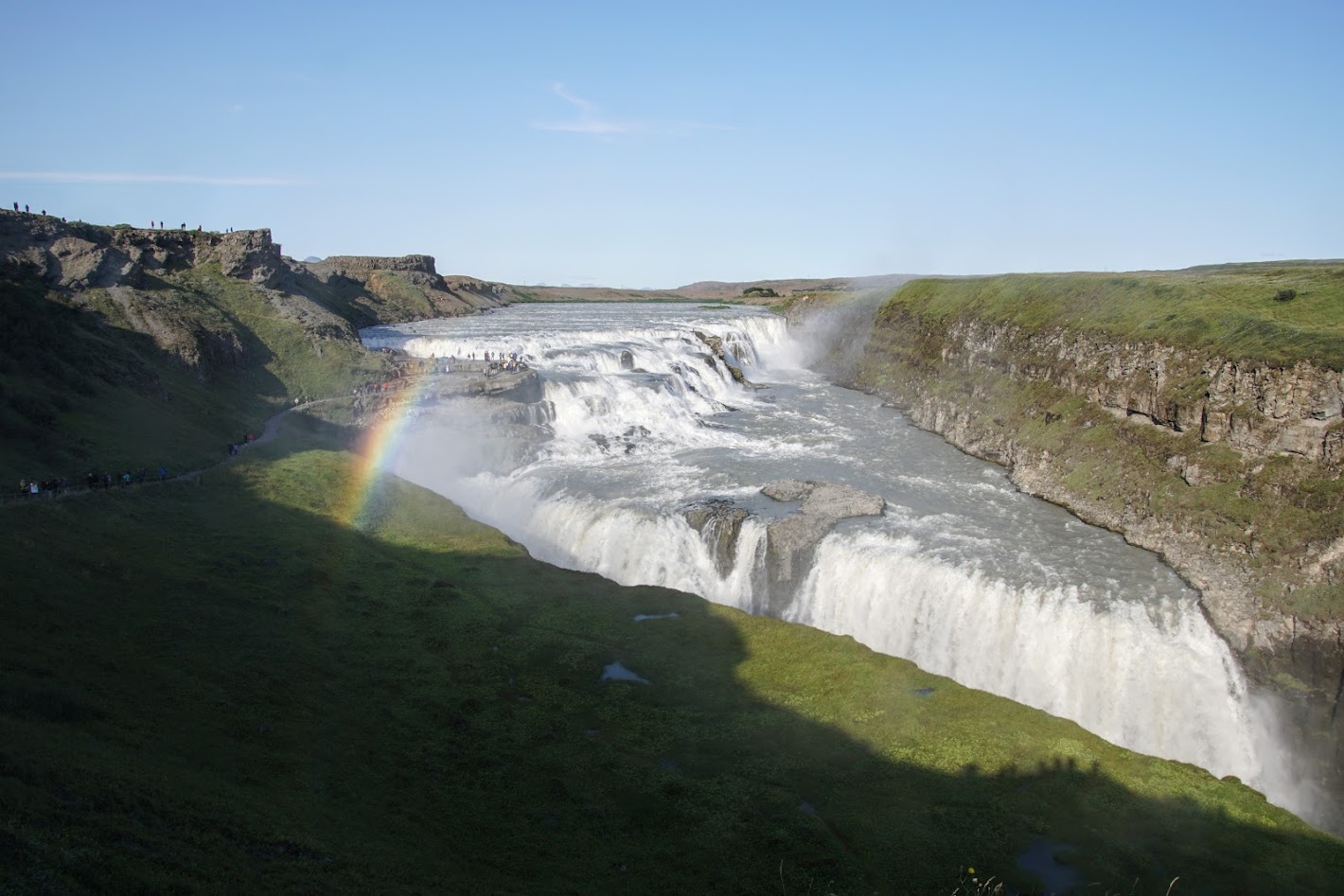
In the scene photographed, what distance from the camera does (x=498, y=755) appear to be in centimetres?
2050

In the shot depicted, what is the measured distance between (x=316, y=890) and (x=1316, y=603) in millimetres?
30023

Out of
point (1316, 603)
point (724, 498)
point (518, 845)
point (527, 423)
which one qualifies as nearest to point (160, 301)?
point (527, 423)

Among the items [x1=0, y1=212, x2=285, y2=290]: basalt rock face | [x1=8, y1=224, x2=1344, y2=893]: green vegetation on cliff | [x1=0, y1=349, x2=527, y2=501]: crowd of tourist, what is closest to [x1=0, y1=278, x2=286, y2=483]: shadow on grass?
[x1=8, y1=224, x2=1344, y2=893]: green vegetation on cliff

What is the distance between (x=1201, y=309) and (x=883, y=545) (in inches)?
951

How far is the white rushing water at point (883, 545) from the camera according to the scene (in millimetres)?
27188

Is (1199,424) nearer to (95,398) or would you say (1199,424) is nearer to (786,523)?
(786,523)

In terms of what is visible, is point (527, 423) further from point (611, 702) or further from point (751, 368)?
point (751, 368)

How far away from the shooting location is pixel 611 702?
23547mm

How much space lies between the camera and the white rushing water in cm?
2719

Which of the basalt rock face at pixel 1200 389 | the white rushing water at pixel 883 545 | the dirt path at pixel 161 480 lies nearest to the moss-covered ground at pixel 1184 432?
the basalt rock face at pixel 1200 389

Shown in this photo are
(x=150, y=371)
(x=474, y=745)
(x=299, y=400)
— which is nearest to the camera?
(x=474, y=745)

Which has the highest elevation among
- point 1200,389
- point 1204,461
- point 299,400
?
point 1200,389

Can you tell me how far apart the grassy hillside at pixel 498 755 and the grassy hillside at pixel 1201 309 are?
23.8 metres

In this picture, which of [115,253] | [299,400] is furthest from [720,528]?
[115,253]
